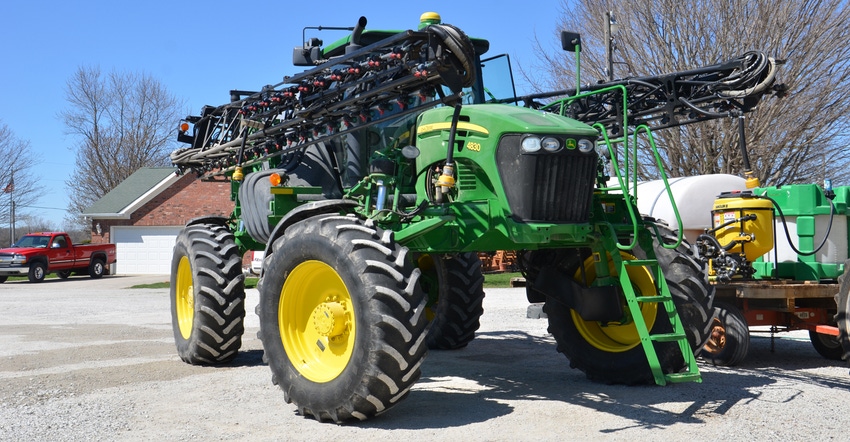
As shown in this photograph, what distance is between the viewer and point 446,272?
9789 mm

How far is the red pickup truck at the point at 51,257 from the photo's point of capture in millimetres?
30188

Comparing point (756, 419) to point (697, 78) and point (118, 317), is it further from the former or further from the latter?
point (118, 317)

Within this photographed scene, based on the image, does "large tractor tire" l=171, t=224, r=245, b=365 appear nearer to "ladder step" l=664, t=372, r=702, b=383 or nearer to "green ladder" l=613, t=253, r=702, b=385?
"green ladder" l=613, t=253, r=702, b=385

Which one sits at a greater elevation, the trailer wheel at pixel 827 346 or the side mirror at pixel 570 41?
the side mirror at pixel 570 41

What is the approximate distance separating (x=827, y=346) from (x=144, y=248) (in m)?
34.3

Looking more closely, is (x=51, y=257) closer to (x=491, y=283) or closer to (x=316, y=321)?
(x=491, y=283)

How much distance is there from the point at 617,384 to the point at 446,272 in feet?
9.16

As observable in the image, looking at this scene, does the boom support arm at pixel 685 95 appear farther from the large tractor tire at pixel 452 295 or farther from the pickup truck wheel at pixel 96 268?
the pickup truck wheel at pixel 96 268

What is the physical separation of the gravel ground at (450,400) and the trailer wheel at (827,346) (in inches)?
6.8

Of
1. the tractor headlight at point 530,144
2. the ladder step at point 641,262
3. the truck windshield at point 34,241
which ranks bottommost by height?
the ladder step at point 641,262

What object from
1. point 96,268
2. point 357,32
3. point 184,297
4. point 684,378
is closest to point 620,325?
point 684,378

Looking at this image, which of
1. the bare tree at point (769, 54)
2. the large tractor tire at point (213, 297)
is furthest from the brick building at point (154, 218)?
the large tractor tire at point (213, 297)

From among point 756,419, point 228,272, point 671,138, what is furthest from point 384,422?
point 671,138

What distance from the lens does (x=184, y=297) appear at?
983 centimetres
